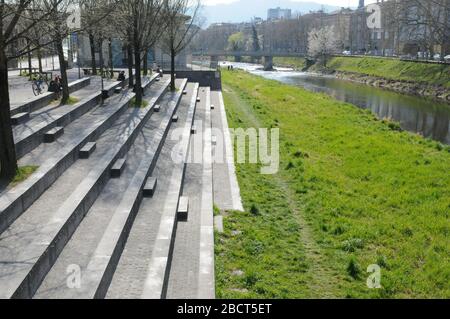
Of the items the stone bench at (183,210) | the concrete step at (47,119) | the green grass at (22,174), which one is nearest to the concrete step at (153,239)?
the stone bench at (183,210)

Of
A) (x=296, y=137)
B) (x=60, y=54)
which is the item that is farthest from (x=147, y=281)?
(x=296, y=137)

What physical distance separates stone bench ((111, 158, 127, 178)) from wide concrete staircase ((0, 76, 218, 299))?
24 mm

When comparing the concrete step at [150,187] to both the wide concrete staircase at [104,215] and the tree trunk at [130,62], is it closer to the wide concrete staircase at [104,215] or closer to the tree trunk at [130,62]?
the wide concrete staircase at [104,215]

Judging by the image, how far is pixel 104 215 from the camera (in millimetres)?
8984

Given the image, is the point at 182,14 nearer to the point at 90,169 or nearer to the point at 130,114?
the point at 130,114

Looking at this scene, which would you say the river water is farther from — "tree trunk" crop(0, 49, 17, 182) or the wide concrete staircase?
"tree trunk" crop(0, 49, 17, 182)

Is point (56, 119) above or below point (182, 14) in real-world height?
below

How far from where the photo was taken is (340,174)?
1502 cm

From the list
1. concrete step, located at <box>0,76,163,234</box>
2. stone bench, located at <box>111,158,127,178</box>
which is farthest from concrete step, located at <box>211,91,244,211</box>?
concrete step, located at <box>0,76,163,234</box>

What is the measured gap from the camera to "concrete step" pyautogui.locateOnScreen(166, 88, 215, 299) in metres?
7.45

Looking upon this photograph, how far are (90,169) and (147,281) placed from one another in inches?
186

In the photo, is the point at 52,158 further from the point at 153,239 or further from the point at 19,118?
the point at 153,239

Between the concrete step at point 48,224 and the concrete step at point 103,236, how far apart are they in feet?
0.49

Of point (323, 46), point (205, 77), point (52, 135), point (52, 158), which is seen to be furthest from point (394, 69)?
point (52, 158)
